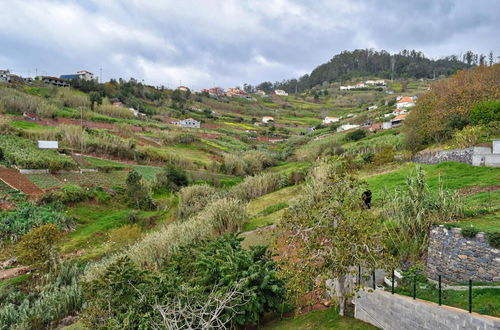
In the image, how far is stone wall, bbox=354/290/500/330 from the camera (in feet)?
18.0

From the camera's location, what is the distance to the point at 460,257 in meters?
8.15

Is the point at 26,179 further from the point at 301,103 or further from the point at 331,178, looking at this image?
the point at 301,103

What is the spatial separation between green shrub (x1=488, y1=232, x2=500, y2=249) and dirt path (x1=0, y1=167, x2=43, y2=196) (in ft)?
93.4

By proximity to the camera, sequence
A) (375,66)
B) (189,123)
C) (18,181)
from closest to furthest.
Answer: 1. (18,181)
2. (189,123)
3. (375,66)

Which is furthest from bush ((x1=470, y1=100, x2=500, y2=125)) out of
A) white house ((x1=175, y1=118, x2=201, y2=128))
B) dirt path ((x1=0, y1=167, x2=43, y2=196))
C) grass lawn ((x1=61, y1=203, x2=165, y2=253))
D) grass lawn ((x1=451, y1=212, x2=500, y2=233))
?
white house ((x1=175, y1=118, x2=201, y2=128))

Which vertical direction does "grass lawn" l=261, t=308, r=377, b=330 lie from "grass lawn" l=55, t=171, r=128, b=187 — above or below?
below

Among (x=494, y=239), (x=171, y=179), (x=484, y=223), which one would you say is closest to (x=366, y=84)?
(x=171, y=179)

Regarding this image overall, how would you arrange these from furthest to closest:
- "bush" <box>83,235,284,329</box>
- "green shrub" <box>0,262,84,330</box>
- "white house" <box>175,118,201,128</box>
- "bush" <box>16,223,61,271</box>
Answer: "white house" <box>175,118,201,128</box> < "bush" <box>16,223,61,271</box> < "green shrub" <box>0,262,84,330</box> < "bush" <box>83,235,284,329</box>

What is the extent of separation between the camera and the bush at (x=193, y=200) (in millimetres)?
22875

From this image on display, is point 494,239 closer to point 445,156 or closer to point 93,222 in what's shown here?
point 445,156

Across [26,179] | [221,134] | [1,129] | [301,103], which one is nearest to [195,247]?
[26,179]

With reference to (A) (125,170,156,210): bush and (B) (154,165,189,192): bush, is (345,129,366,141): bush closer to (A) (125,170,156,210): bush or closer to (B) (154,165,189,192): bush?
(B) (154,165,189,192): bush

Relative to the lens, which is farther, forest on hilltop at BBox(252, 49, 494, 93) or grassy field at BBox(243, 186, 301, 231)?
forest on hilltop at BBox(252, 49, 494, 93)

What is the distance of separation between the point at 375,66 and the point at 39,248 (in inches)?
6378
